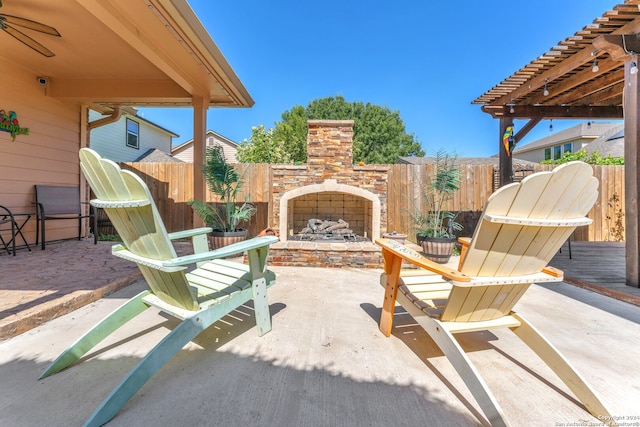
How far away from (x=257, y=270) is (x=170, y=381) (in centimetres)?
78

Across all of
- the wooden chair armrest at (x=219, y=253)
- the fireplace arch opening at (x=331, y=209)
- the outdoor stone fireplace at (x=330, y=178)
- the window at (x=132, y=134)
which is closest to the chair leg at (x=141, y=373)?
the wooden chair armrest at (x=219, y=253)

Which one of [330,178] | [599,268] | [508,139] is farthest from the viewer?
[508,139]

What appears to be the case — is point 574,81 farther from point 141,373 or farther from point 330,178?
point 141,373

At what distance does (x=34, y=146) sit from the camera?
450cm

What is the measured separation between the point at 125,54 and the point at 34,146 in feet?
7.64

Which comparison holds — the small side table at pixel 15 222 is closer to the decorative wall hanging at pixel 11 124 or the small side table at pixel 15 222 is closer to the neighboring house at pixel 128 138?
the decorative wall hanging at pixel 11 124

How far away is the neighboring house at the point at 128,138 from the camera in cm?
934

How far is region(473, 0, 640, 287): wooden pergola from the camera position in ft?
9.75

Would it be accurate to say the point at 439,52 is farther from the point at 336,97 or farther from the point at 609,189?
the point at 609,189

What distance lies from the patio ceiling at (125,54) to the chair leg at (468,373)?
10.9 ft

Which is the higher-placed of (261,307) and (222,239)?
(222,239)

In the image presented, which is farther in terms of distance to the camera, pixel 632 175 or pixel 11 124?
pixel 11 124

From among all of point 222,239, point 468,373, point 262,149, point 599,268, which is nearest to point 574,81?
point 599,268

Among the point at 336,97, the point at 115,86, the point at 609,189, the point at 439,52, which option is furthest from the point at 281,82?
the point at 609,189
